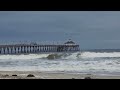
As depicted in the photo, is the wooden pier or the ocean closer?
the ocean

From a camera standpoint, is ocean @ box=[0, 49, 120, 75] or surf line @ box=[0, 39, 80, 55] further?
surf line @ box=[0, 39, 80, 55]

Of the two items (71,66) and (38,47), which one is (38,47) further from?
(71,66)

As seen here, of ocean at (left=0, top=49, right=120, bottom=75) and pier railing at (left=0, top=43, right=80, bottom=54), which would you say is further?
pier railing at (left=0, top=43, right=80, bottom=54)

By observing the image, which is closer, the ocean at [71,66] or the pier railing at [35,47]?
the ocean at [71,66]

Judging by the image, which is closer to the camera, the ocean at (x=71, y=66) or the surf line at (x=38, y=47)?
the ocean at (x=71, y=66)

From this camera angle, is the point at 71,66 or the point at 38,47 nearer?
the point at 71,66

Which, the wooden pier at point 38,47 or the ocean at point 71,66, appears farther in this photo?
the wooden pier at point 38,47

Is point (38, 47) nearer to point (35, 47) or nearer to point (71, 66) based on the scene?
point (35, 47)

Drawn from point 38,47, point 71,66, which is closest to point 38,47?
point 38,47
